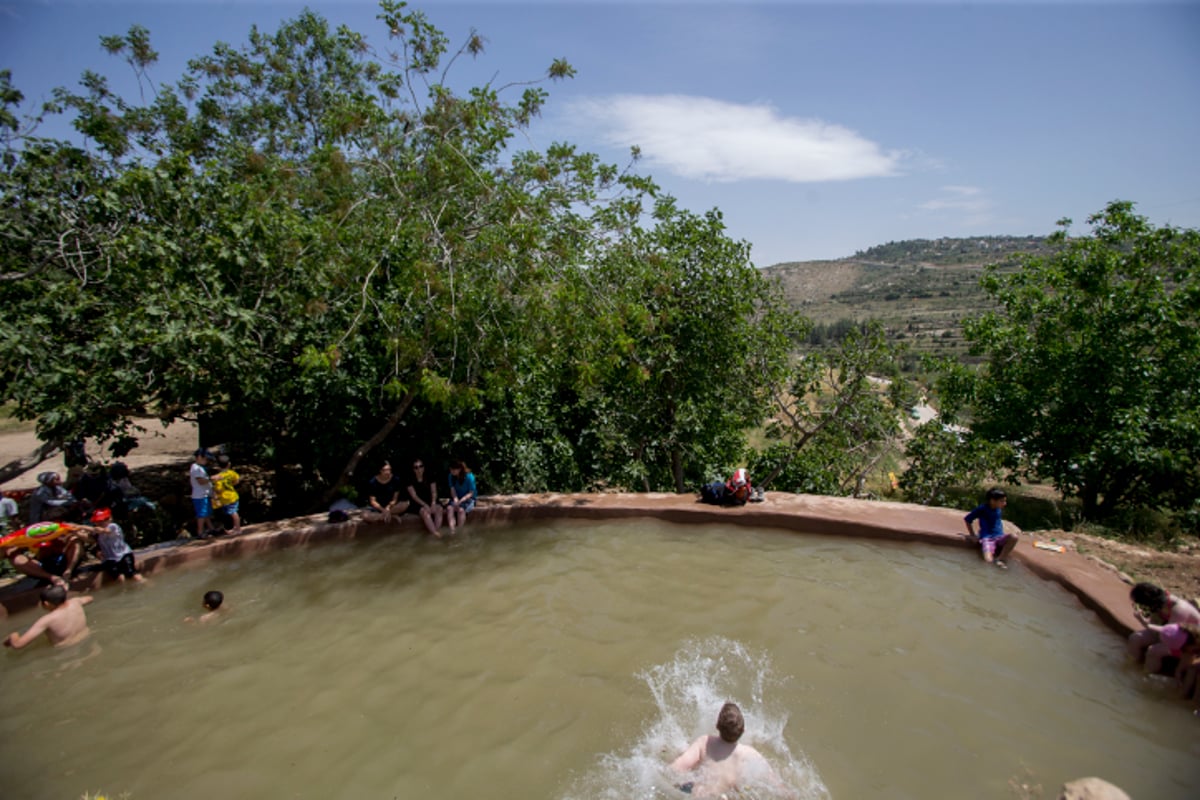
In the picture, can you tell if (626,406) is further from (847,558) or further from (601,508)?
(847,558)

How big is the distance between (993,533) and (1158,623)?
7.05ft

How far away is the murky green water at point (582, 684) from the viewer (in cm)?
404

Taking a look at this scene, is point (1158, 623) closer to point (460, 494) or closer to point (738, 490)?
point (738, 490)

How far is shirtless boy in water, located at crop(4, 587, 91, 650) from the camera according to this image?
5496mm

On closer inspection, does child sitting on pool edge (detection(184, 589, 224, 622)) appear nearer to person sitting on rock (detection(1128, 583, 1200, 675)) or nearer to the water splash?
the water splash

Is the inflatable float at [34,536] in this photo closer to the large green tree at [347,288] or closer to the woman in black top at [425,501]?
the large green tree at [347,288]

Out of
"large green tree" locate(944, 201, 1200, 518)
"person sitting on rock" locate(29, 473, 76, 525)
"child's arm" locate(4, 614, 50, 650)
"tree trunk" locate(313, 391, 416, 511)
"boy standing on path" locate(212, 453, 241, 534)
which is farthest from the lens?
"large green tree" locate(944, 201, 1200, 518)

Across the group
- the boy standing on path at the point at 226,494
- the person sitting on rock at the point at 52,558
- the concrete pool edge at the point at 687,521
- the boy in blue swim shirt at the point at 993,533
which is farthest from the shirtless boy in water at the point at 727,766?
the boy standing on path at the point at 226,494

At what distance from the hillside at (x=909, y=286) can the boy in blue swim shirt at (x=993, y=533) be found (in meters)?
39.4

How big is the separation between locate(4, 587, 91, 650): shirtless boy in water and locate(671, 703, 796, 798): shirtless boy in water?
547 centimetres

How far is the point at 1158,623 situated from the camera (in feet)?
16.2

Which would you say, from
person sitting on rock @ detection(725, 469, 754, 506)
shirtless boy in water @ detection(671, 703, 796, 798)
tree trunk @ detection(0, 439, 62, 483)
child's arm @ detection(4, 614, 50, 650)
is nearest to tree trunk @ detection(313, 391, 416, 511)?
tree trunk @ detection(0, 439, 62, 483)

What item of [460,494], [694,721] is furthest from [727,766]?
[460,494]

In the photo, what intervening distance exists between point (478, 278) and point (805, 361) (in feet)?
20.4
